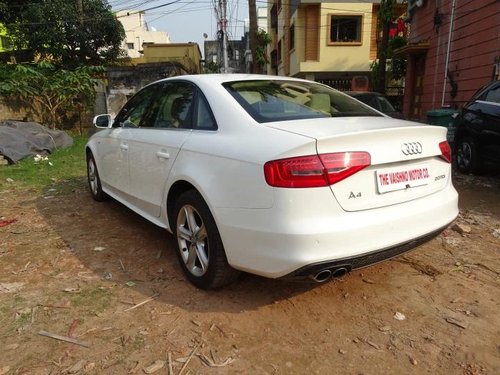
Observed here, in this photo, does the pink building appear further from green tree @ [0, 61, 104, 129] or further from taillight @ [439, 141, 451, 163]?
green tree @ [0, 61, 104, 129]

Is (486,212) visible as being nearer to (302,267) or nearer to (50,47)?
(302,267)

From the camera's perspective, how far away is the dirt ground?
234 centimetres

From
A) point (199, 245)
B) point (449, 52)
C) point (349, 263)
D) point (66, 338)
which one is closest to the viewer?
point (349, 263)

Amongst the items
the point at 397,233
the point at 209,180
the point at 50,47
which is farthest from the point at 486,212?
the point at 50,47

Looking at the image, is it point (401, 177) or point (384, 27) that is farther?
point (384, 27)

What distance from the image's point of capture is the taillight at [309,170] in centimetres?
232

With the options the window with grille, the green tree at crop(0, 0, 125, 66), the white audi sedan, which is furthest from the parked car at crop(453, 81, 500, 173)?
the green tree at crop(0, 0, 125, 66)

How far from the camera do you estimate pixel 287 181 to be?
7.63ft

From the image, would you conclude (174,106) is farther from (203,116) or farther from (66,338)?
(66,338)

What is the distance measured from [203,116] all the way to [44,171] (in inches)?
225

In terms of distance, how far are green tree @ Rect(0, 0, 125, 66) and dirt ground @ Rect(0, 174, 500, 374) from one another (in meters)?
17.7

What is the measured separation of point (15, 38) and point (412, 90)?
16.6m

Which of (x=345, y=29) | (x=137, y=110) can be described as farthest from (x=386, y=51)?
(x=137, y=110)

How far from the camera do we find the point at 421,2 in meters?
12.4
